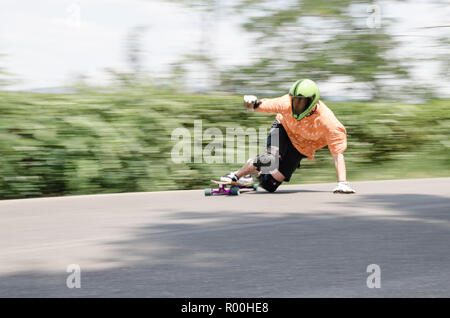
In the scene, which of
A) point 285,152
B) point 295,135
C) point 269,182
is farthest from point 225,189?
point 295,135

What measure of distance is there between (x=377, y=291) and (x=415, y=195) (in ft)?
17.1

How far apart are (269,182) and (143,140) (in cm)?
205

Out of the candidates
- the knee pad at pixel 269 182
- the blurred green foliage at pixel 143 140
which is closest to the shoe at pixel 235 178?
the knee pad at pixel 269 182

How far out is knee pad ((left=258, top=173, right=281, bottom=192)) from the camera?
9680mm

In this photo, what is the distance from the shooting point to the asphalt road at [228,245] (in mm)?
4523

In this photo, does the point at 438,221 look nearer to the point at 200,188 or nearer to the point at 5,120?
the point at 200,188

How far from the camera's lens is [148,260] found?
210 inches

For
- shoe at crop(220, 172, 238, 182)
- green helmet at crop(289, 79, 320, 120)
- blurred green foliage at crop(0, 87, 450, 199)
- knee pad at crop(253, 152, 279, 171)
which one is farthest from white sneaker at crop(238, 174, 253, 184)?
green helmet at crop(289, 79, 320, 120)

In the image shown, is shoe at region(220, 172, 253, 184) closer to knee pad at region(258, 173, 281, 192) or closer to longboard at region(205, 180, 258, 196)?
longboard at region(205, 180, 258, 196)

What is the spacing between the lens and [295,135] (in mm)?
9375

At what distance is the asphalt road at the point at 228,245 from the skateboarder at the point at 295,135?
45cm

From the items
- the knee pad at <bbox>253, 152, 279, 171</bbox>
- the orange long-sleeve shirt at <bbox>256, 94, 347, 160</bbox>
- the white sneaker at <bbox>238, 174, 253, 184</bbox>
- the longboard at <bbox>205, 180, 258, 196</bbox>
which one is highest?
the orange long-sleeve shirt at <bbox>256, 94, 347, 160</bbox>

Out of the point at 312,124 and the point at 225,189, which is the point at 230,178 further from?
the point at 312,124
